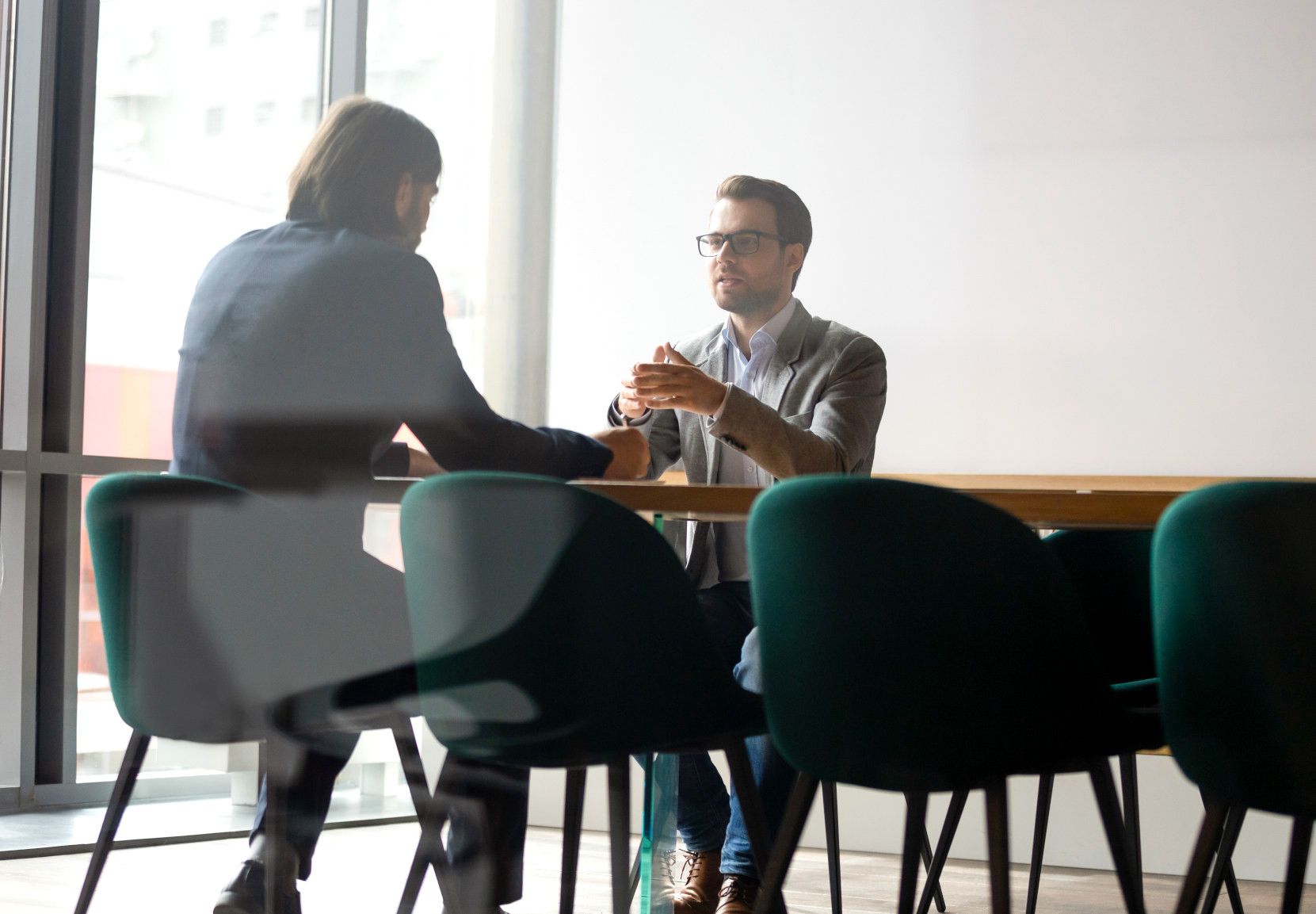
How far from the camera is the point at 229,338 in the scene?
2.03 m

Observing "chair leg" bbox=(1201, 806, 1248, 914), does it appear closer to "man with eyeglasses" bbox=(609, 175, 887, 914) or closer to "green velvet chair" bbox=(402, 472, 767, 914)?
"man with eyeglasses" bbox=(609, 175, 887, 914)

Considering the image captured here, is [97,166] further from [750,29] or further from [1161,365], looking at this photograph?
[1161,365]

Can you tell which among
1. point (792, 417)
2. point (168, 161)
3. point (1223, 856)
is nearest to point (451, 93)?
point (168, 161)

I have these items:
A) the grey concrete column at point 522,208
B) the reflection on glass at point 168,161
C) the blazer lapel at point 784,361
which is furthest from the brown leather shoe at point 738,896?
the reflection on glass at point 168,161

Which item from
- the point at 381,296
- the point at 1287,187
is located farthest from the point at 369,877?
the point at 1287,187

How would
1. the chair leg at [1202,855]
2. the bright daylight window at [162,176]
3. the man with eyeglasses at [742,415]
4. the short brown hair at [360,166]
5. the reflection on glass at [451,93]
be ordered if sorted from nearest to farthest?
the chair leg at [1202,855] < the short brown hair at [360,166] < the man with eyeglasses at [742,415] < the bright daylight window at [162,176] < the reflection on glass at [451,93]

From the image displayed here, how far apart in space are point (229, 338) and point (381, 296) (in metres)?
0.25

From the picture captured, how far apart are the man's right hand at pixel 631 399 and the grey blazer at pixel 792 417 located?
0.11 metres

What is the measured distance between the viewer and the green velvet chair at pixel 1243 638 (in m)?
1.42

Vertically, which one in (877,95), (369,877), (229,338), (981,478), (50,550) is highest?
(877,95)

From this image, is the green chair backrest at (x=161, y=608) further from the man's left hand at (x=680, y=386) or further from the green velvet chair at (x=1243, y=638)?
the green velvet chair at (x=1243, y=638)

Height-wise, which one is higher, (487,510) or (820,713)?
(487,510)

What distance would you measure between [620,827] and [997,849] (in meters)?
0.60

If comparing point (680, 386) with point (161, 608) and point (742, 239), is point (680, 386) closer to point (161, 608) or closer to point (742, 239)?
point (742, 239)
